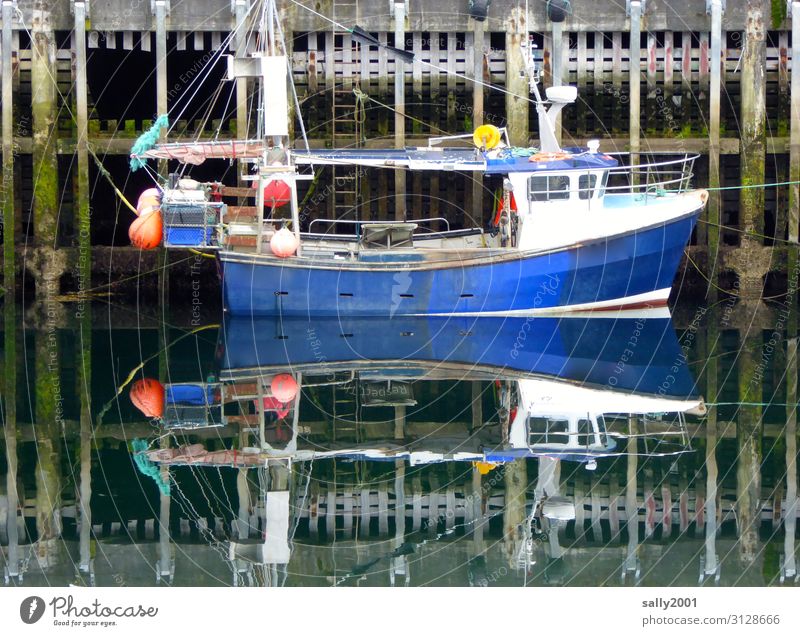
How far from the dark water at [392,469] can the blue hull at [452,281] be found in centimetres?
132

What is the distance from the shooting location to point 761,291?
87.1ft

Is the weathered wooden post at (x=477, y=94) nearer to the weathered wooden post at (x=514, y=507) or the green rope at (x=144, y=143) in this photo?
the green rope at (x=144, y=143)

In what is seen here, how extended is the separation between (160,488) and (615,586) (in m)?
4.63

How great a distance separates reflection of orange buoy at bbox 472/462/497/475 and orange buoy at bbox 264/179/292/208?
9080mm

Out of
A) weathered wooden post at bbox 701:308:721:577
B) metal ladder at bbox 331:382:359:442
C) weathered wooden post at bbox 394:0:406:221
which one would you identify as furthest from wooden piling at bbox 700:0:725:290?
metal ladder at bbox 331:382:359:442

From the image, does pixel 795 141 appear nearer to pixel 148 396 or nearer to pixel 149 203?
pixel 149 203

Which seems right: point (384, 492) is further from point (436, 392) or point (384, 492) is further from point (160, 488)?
point (436, 392)

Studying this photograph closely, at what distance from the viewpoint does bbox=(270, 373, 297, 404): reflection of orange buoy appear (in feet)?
64.9

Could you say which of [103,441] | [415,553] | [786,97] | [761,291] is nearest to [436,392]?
[103,441]

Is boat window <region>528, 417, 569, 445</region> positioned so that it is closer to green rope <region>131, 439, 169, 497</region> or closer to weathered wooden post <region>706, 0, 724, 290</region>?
green rope <region>131, 439, 169, 497</region>

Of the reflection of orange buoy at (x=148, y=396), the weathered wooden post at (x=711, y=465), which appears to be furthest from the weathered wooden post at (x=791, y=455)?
the reflection of orange buoy at (x=148, y=396)

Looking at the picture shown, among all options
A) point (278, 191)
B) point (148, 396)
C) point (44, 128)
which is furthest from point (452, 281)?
point (44, 128)

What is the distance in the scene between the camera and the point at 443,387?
66.4ft
